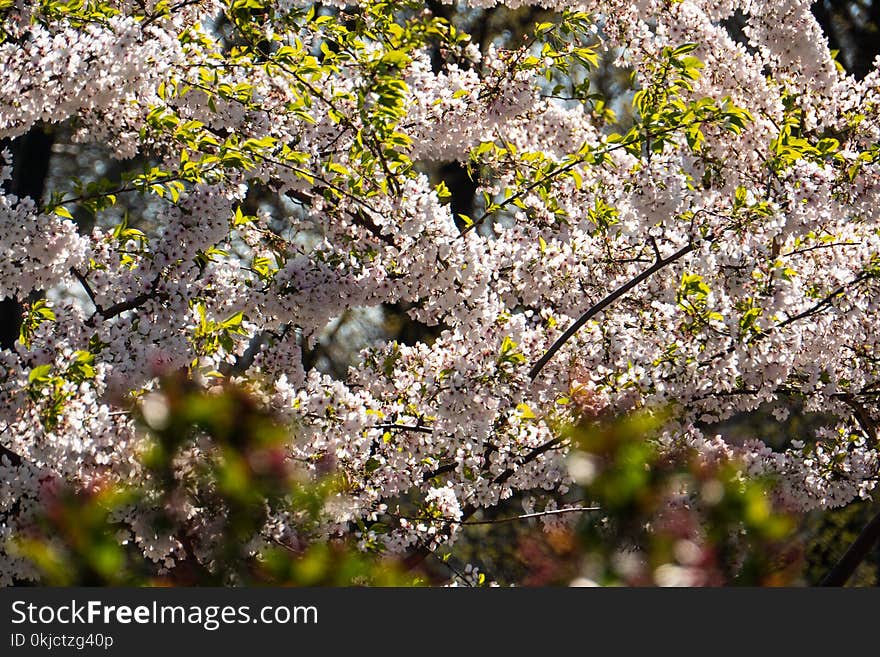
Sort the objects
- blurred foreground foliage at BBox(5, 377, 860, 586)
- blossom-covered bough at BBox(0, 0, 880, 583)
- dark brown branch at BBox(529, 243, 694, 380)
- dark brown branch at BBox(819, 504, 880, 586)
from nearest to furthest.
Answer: blurred foreground foliage at BBox(5, 377, 860, 586) < dark brown branch at BBox(819, 504, 880, 586) < blossom-covered bough at BBox(0, 0, 880, 583) < dark brown branch at BBox(529, 243, 694, 380)

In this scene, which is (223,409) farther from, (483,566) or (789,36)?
(483,566)

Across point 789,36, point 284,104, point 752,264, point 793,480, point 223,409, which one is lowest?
point 223,409

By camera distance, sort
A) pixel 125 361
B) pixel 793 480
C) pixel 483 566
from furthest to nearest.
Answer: pixel 483 566, pixel 793 480, pixel 125 361

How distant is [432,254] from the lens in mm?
5758

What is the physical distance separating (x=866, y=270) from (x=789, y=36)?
2.04m

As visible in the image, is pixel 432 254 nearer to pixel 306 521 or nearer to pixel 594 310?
pixel 594 310

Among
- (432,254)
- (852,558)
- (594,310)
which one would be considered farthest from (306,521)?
(594,310)

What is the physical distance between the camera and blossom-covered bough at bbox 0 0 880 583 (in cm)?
516

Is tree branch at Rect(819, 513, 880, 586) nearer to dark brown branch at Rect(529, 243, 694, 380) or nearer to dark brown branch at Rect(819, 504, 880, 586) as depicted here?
dark brown branch at Rect(819, 504, 880, 586)

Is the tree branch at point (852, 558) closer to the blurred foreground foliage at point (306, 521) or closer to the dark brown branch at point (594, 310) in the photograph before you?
the blurred foreground foliage at point (306, 521)

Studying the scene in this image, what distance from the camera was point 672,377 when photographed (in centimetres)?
604

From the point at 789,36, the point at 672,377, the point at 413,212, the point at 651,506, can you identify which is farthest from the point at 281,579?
the point at 789,36

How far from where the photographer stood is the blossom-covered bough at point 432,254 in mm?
5164

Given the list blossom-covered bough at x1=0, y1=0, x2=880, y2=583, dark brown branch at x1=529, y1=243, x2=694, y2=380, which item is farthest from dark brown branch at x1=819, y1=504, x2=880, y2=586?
dark brown branch at x1=529, y1=243, x2=694, y2=380
